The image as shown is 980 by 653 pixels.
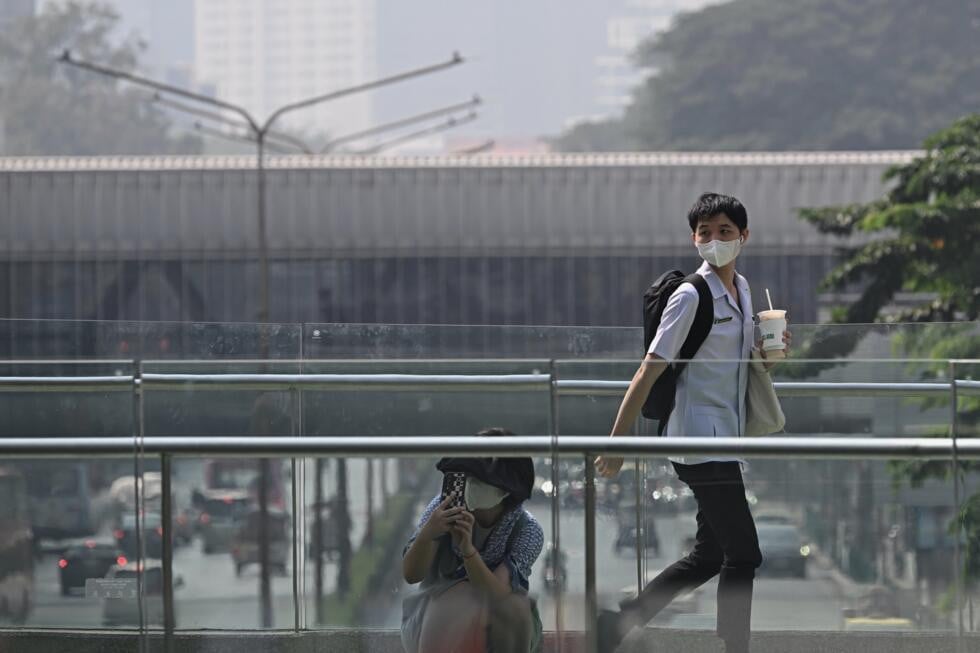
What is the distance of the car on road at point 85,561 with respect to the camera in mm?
5078

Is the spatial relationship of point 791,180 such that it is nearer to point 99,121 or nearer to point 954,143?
point 954,143

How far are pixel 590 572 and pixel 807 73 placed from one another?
9348 centimetres

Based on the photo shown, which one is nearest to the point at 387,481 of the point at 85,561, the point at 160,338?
the point at 85,561

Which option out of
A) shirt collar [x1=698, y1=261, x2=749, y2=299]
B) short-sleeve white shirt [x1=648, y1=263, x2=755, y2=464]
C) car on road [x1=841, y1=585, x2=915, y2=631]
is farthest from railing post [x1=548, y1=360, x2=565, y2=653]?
car on road [x1=841, y1=585, x2=915, y2=631]

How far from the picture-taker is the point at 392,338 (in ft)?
23.4

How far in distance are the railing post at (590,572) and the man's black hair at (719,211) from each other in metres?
0.96

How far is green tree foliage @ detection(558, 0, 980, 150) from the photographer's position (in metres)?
94.2

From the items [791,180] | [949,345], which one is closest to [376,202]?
[791,180]

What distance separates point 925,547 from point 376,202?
41480 millimetres

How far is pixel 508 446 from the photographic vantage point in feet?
15.6

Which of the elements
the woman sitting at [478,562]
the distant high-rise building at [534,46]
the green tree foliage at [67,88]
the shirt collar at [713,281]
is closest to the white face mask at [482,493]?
the woman sitting at [478,562]

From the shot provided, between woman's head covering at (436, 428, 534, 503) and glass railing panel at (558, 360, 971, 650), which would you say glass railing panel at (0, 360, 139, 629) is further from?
glass railing panel at (558, 360, 971, 650)

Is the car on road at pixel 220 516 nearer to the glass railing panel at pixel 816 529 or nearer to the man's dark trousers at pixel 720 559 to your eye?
the glass railing panel at pixel 816 529

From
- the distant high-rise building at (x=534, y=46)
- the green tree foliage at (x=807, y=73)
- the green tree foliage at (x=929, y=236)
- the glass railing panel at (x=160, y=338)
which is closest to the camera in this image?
the glass railing panel at (x=160, y=338)
